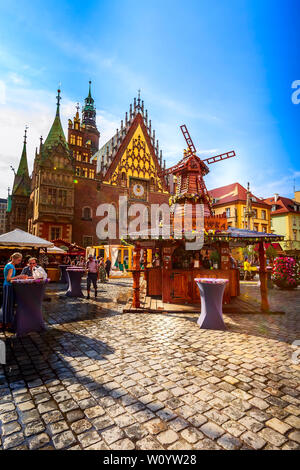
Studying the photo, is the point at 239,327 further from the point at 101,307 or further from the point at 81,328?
the point at 101,307

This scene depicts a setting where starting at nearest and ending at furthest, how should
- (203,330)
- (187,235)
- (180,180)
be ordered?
1. (203,330)
2. (187,235)
3. (180,180)

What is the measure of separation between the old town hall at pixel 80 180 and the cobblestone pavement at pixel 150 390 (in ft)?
72.1

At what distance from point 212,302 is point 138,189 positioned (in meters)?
27.3

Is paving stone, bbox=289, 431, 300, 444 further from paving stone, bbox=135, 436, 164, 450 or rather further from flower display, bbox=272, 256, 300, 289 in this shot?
flower display, bbox=272, 256, 300, 289

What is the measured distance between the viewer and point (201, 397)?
304 centimetres

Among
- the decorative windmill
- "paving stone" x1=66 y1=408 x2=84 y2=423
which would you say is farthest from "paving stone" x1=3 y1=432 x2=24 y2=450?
the decorative windmill

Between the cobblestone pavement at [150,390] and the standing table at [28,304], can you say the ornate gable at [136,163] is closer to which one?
the standing table at [28,304]

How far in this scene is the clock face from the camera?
3148 cm

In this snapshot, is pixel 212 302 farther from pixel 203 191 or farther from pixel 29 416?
pixel 203 191

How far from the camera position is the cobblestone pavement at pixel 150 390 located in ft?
7.77

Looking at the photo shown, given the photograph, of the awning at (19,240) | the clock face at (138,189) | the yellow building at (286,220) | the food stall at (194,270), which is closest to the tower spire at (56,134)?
the clock face at (138,189)

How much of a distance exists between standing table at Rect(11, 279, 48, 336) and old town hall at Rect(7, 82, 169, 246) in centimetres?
2103
